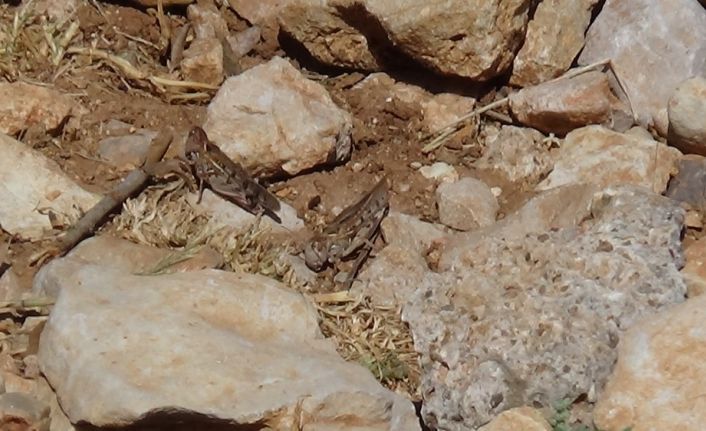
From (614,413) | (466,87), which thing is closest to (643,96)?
(466,87)

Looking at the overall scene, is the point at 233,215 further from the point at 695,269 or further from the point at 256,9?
the point at 695,269

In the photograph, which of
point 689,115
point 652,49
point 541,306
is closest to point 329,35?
point 652,49

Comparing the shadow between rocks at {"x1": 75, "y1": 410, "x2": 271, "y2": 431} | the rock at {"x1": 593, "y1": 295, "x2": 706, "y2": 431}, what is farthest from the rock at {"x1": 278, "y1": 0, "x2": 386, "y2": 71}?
the shadow between rocks at {"x1": 75, "y1": 410, "x2": 271, "y2": 431}

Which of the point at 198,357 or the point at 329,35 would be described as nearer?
the point at 198,357

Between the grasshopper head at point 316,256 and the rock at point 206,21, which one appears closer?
the grasshopper head at point 316,256

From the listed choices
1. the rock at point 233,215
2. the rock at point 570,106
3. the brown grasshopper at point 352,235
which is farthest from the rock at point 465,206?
the rock at point 233,215

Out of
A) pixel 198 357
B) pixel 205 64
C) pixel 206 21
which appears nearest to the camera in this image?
pixel 198 357

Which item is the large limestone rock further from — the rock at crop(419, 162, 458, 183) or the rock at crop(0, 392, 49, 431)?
the rock at crop(0, 392, 49, 431)

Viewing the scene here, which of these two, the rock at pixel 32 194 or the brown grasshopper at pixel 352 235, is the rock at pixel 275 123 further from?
the rock at pixel 32 194
